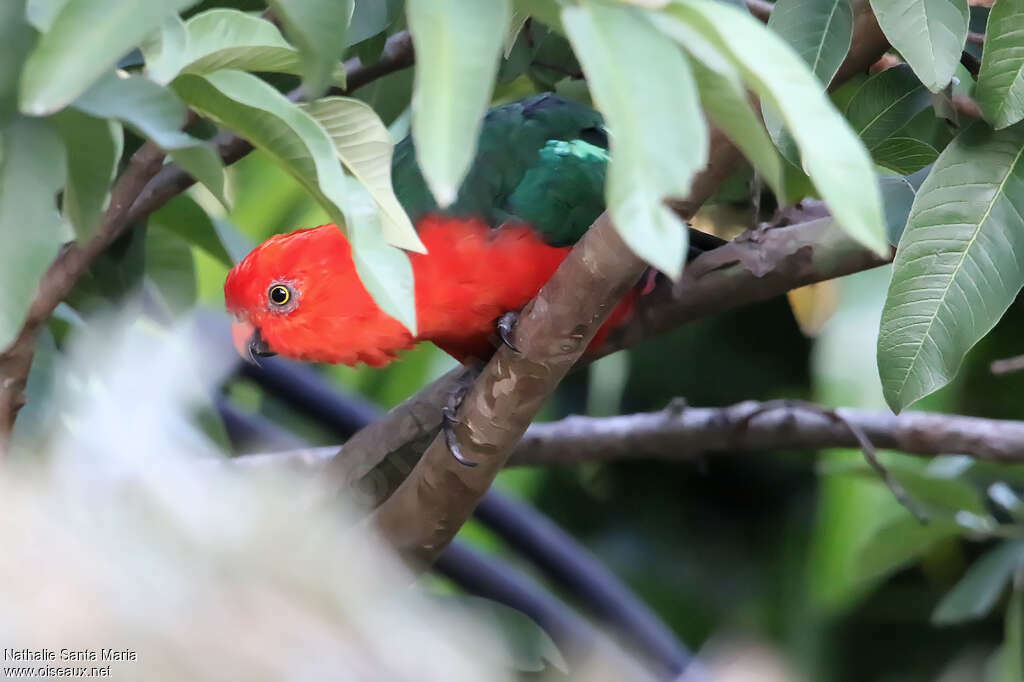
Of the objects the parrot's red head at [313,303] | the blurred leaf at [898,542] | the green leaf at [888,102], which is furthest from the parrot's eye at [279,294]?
the blurred leaf at [898,542]

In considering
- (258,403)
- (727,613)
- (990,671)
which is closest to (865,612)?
(727,613)

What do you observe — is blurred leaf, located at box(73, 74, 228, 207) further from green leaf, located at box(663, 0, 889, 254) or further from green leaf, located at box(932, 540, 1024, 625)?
green leaf, located at box(932, 540, 1024, 625)

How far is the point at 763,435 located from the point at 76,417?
3.10ft

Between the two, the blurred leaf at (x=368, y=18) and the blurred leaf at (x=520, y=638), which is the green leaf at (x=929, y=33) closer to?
the blurred leaf at (x=368, y=18)

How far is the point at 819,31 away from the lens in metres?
0.92

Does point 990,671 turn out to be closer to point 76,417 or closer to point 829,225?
point 829,225

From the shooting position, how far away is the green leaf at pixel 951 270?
3.01 feet

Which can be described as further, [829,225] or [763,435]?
[763,435]

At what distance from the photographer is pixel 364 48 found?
1.24 m

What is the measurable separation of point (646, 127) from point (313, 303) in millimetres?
877

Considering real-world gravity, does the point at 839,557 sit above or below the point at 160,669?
below

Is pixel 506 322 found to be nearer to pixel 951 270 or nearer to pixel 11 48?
pixel 951 270

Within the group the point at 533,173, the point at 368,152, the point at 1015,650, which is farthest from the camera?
the point at 1015,650

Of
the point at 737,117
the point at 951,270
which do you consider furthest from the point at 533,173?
the point at 737,117
